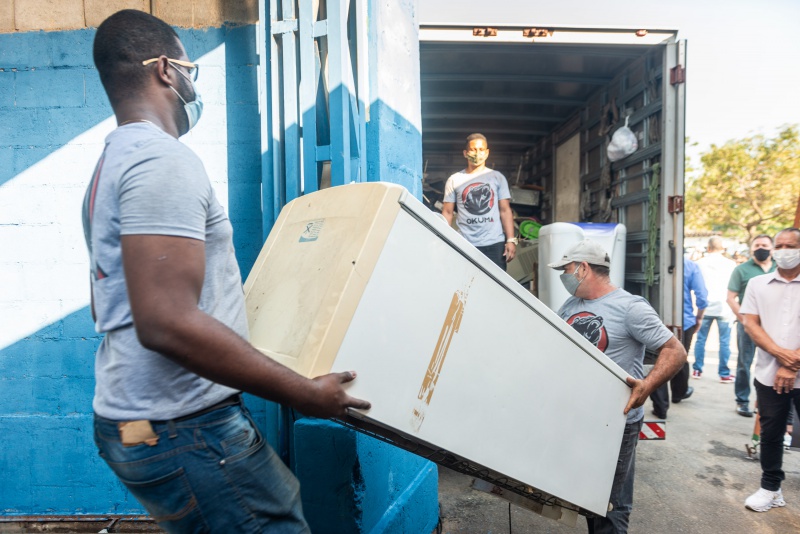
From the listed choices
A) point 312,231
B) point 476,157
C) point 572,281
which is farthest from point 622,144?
point 312,231

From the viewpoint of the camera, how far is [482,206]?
468 centimetres

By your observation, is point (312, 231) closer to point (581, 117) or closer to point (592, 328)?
point (592, 328)

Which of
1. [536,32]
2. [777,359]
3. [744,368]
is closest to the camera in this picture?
[777,359]

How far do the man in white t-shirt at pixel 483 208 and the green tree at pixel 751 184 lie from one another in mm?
17995

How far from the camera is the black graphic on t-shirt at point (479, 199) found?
468cm

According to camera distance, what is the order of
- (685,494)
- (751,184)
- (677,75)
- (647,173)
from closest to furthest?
(685,494)
(677,75)
(647,173)
(751,184)

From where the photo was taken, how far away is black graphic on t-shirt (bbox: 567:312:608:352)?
7.88 ft

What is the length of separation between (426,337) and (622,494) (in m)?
1.57

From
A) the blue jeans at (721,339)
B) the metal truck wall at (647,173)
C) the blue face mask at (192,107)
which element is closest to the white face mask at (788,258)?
the metal truck wall at (647,173)

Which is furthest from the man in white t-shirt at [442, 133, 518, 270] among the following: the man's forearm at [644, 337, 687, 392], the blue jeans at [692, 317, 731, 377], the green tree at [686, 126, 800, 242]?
the green tree at [686, 126, 800, 242]

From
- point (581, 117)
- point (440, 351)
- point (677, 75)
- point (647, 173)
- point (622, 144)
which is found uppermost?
point (581, 117)

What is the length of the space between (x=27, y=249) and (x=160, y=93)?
227 centimetres

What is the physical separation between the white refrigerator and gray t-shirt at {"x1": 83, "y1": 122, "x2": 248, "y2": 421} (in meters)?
0.23

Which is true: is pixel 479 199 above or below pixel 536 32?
below
